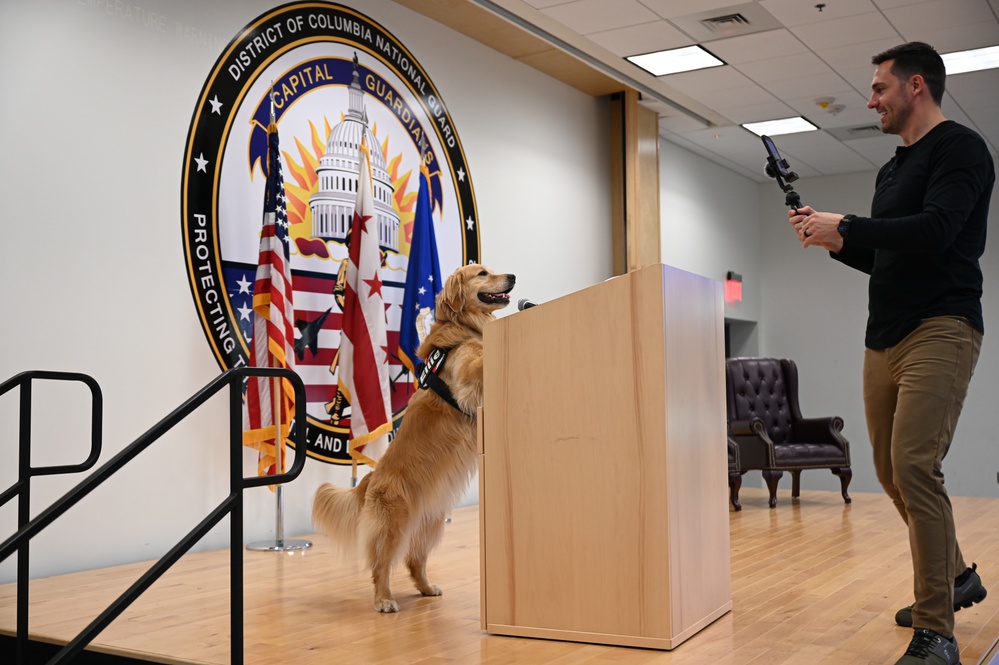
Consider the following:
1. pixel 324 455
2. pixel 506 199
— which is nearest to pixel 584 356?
pixel 324 455

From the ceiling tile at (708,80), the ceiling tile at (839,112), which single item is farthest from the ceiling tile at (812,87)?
the ceiling tile at (708,80)

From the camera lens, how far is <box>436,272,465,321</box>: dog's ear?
152 inches

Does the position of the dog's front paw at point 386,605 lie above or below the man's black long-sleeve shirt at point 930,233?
below

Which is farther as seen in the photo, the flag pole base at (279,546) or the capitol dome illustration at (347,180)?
the capitol dome illustration at (347,180)

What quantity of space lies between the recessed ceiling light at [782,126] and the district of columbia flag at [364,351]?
5.05 meters

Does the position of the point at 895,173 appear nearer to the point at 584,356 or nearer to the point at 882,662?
the point at 584,356

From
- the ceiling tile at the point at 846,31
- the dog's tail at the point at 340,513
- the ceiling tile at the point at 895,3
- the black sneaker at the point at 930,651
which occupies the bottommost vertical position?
the black sneaker at the point at 930,651

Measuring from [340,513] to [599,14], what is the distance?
13.5 feet

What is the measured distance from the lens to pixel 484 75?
7.57 meters

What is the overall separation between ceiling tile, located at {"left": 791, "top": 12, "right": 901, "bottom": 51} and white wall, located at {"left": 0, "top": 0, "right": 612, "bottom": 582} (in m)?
3.79

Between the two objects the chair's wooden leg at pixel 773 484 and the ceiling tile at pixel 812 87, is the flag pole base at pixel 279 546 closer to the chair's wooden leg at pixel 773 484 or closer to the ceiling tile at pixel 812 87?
the chair's wooden leg at pixel 773 484

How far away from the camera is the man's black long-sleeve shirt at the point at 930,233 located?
8.58 feet

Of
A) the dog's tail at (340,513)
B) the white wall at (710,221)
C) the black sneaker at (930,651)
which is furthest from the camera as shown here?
the white wall at (710,221)

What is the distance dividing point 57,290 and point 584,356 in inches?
110
